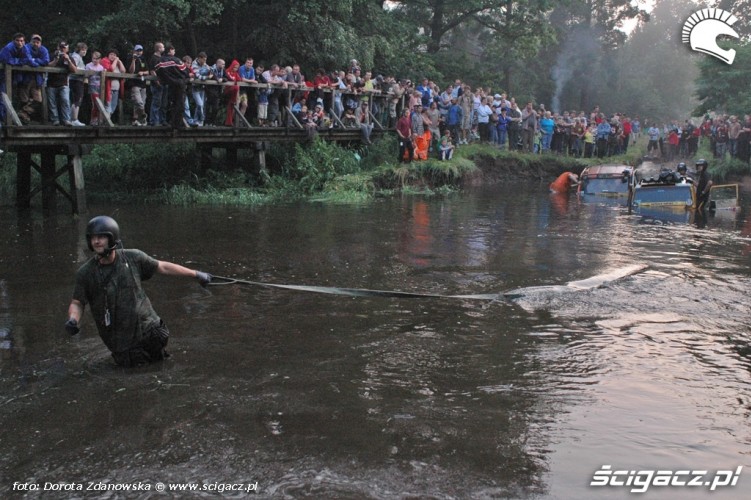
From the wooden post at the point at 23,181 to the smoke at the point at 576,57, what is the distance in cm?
4642

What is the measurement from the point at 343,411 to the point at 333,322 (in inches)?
102

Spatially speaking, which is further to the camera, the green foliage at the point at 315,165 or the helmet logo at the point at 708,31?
the helmet logo at the point at 708,31

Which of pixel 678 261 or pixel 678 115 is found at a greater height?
pixel 678 115

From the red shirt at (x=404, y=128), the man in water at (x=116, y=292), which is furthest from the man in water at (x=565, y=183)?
the man in water at (x=116, y=292)

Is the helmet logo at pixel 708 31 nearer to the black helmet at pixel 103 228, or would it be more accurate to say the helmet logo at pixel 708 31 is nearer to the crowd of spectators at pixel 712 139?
the crowd of spectators at pixel 712 139

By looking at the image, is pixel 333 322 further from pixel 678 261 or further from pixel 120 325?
pixel 678 261

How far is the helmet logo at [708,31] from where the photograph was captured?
2380 cm

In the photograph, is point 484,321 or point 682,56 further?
point 682,56

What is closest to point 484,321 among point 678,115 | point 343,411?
point 343,411

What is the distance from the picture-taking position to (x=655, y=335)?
315 inches

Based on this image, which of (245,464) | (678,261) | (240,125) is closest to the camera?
(245,464)

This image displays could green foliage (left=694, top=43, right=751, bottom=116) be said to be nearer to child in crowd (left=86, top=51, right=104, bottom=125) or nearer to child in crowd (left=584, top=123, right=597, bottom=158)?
child in crowd (left=584, top=123, right=597, bottom=158)

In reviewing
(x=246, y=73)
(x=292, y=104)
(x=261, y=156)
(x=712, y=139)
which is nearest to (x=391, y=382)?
(x=246, y=73)

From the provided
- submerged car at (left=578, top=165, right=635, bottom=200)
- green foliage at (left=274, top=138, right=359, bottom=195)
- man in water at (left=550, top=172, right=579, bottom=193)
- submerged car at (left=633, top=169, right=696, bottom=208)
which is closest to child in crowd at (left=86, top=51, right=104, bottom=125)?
green foliage at (left=274, top=138, right=359, bottom=195)
